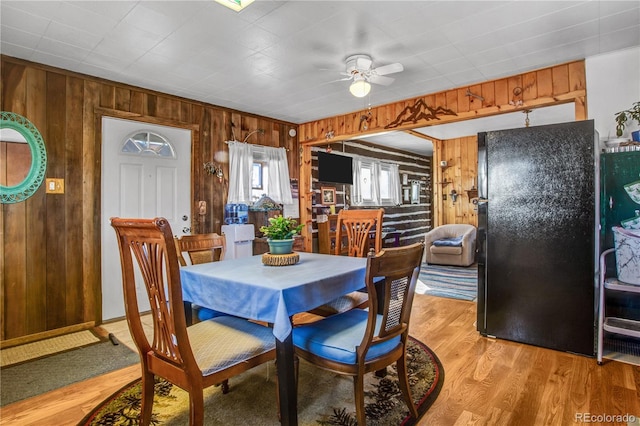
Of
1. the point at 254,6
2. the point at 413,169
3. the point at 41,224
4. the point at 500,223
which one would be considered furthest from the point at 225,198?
the point at 413,169

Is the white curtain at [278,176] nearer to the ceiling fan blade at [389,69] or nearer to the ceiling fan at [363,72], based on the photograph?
the ceiling fan at [363,72]

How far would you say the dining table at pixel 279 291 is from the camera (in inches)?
58.9

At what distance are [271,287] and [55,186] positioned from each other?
2890 millimetres

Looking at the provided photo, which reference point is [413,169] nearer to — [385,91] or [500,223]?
[385,91]

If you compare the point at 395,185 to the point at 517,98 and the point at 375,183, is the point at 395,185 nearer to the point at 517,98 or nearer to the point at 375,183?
the point at 375,183

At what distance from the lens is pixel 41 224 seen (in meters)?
3.13

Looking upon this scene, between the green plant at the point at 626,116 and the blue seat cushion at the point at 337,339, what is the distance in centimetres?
270

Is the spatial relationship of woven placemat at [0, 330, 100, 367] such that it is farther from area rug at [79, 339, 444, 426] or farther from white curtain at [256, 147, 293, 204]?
white curtain at [256, 147, 293, 204]

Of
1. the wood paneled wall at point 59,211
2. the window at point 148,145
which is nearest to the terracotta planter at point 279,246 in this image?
the wood paneled wall at point 59,211

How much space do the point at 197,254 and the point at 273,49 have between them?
179 centimetres

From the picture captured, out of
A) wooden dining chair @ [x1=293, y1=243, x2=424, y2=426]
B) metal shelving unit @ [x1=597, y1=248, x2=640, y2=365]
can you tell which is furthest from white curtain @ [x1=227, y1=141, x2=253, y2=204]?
metal shelving unit @ [x1=597, y1=248, x2=640, y2=365]

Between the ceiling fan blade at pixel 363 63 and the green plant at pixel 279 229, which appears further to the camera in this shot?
the ceiling fan blade at pixel 363 63

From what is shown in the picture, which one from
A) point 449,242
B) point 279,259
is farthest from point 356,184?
point 279,259

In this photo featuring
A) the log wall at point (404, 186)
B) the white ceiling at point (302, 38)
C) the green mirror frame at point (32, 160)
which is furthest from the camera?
the log wall at point (404, 186)
